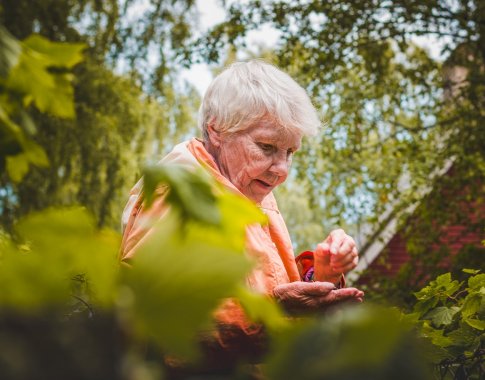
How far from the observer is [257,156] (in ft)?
8.05

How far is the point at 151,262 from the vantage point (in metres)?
0.45

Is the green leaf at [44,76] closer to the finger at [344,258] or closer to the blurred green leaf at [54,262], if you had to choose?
the blurred green leaf at [54,262]

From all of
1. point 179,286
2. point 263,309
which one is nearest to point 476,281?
point 263,309

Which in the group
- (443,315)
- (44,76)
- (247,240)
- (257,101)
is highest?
(44,76)

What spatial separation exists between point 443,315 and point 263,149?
91 cm

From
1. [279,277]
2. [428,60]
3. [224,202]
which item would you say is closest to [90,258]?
[224,202]

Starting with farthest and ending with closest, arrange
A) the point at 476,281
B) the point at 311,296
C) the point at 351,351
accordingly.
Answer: the point at 476,281, the point at 311,296, the point at 351,351

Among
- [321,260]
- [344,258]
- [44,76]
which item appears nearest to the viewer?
[44,76]

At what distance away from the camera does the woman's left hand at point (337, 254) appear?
6.38 ft

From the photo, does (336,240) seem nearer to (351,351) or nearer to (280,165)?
(280,165)

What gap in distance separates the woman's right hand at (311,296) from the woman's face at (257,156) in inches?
29.8

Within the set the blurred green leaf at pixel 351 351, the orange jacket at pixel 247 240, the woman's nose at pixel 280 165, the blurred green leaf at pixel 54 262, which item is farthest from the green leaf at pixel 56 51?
the woman's nose at pixel 280 165

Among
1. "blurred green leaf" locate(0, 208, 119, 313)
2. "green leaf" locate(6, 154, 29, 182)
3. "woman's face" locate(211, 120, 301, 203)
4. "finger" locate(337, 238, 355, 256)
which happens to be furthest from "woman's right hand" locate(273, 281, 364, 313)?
"blurred green leaf" locate(0, 208, 119, 313)

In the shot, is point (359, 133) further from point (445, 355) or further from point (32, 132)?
point (32, 132)
